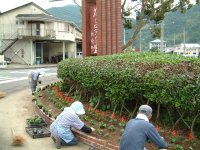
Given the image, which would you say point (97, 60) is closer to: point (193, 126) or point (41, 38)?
point (193, 126)

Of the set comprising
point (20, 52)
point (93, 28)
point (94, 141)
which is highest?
point (93, 28)

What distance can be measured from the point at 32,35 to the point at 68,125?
38.2 meters

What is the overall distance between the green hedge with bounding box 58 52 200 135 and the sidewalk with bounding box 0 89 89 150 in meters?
1.78

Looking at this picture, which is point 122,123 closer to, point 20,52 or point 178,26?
point 20,52

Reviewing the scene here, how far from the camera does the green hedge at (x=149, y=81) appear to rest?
7.72 meters

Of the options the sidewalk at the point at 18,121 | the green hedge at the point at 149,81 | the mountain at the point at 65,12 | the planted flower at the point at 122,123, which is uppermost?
the mountain at the point at 65,12

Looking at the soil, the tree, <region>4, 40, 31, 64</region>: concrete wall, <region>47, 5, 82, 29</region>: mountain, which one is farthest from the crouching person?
<region>47, 5, 82, 29</region>: mountain

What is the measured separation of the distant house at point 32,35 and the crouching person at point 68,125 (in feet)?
125

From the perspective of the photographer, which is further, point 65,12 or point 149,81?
point 65,12

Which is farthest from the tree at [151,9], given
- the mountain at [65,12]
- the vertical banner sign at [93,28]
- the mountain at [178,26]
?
the mountain at [65,12]

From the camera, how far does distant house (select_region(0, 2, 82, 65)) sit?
4656 centimetres

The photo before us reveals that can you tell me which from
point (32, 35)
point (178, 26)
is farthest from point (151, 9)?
point (178, 26)

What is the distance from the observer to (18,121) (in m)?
11.9

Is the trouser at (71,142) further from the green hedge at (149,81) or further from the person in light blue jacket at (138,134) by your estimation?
the person in light blue jacket at (138,134)
